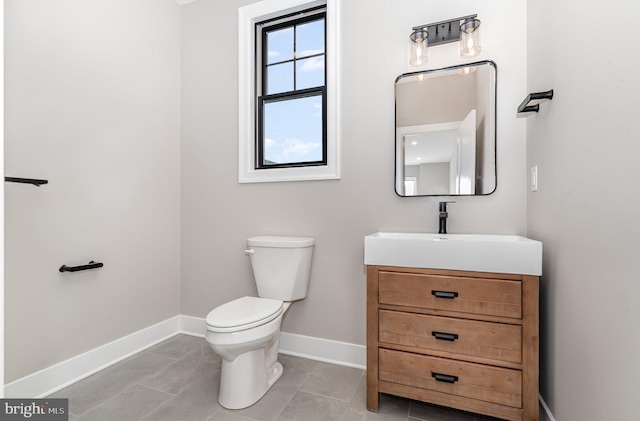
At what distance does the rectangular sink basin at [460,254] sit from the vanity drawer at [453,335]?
0.78ft

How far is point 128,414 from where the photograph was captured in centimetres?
143

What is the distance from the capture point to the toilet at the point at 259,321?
1.44 m

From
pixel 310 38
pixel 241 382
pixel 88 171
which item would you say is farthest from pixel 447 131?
pixel 88 171

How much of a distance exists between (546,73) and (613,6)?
1.59 feet

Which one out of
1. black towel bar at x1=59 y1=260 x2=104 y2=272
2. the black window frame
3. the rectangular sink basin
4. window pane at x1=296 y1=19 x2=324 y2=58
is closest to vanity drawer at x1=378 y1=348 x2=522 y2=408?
the rectangular sink basin

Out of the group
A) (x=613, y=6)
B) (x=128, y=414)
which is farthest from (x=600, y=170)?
(x=128, y=414)

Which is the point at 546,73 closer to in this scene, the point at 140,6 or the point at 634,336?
the point at 634,336

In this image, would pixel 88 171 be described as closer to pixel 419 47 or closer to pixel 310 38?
pixel 310 38

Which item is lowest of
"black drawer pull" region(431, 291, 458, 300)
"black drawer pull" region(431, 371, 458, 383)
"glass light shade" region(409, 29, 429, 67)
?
"black drawer pull" region(431, 371, 458, 383)

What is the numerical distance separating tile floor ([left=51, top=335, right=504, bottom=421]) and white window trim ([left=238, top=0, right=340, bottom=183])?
1232mm

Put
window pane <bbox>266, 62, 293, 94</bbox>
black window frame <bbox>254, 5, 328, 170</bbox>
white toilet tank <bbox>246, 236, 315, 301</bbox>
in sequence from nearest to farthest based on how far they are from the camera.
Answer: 1. white toilet tank <bbox>246, 236, 315, 301</bbox>
2. black window frame <bbox>254, 5, 328, 170</bbox>
3. window pane <bbox>266, 62, 293, 94</bbox>

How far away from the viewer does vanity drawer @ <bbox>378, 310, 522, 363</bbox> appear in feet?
4.14

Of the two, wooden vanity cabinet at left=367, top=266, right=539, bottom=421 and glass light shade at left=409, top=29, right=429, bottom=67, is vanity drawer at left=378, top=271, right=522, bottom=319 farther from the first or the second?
glass light shade at left=409, top=29, right=429, bottom=67

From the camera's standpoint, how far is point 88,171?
180 cm
